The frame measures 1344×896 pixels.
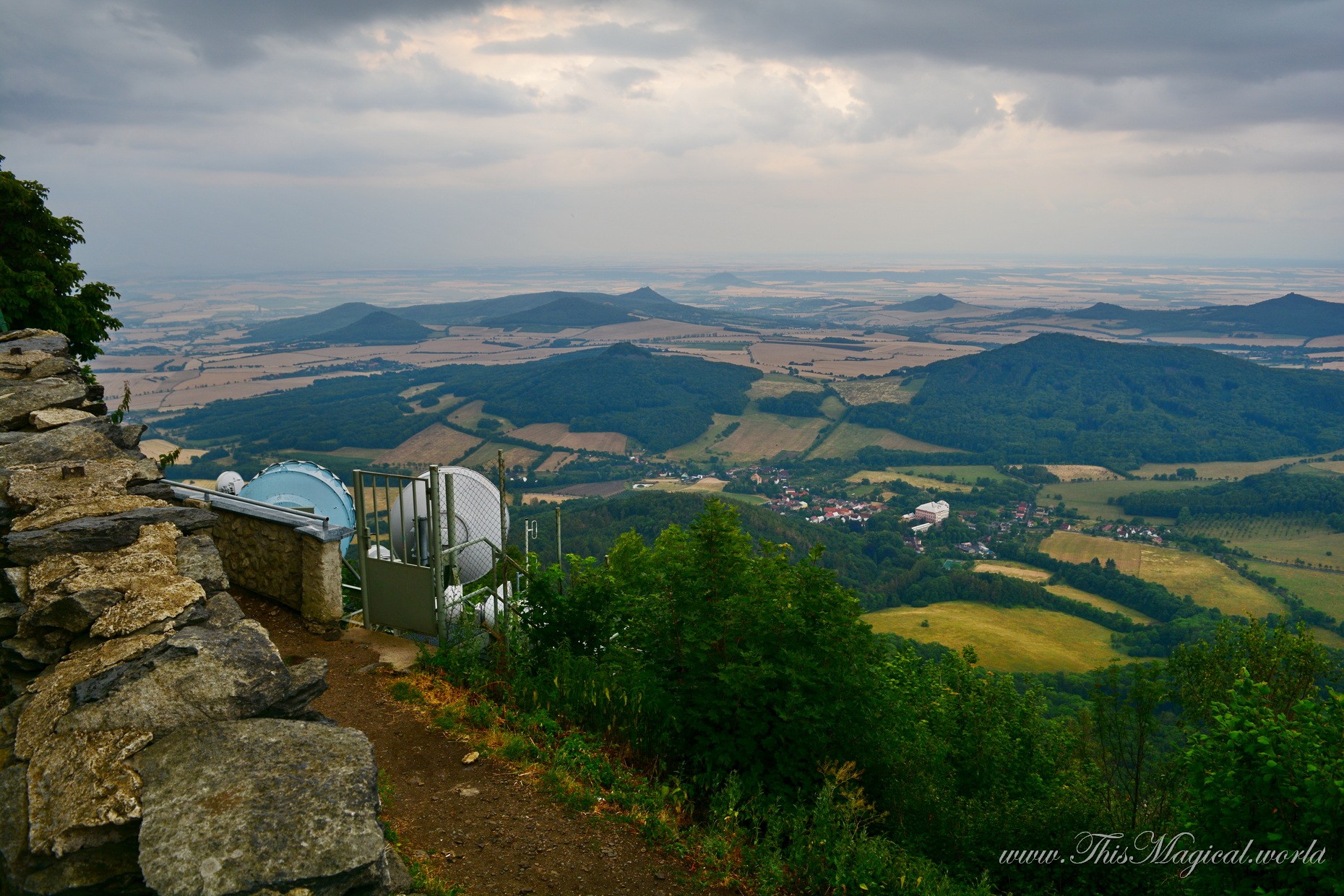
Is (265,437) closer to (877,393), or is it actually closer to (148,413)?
(148,413)

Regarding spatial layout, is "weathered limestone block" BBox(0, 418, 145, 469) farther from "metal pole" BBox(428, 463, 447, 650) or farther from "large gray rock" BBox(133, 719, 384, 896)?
"large gray rock" BBox(133, 719, 384, 896)

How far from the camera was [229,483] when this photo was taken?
56.2 feet

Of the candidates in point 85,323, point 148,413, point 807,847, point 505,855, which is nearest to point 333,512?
point 85,323

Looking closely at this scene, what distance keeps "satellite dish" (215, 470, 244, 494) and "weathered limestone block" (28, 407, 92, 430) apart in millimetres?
8470

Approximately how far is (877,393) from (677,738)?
164968mm

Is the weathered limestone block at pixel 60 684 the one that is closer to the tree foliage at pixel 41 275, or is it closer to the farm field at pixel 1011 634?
the tree foliage at pixel 41 275

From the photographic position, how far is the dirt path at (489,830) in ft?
19.2

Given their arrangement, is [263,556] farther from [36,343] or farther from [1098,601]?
[1098,601]

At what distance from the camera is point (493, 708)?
8188mm

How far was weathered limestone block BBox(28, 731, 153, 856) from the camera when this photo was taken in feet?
12.2

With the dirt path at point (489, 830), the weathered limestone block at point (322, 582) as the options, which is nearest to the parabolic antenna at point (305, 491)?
the weathered limestone block at point (322, 582)

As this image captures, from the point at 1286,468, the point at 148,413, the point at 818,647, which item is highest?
the point at 818,647

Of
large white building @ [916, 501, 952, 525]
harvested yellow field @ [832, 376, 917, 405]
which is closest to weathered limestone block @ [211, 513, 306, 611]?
large white building @ [916, 501, 952, 525]

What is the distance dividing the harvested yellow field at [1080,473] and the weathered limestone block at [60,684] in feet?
455
